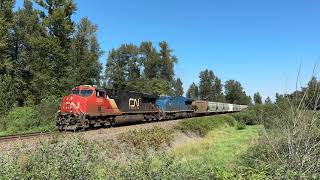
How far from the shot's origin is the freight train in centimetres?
2807

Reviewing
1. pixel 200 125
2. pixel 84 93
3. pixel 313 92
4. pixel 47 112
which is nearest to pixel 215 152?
pixel 84 93

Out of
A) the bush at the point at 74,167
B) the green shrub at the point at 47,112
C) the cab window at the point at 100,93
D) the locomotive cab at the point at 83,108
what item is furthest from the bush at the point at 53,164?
the green shrub at the point at 47,112

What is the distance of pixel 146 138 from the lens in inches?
998

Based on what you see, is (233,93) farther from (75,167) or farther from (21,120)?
(75,167)

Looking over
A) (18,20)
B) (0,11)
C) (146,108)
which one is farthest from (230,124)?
(18,20)

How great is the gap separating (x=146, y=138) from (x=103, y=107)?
667 centimetres

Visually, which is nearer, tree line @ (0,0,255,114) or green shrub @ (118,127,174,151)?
green shrub @ (118,127,174,151)

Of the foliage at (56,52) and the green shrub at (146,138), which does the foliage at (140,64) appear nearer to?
the foliage at (56,52)

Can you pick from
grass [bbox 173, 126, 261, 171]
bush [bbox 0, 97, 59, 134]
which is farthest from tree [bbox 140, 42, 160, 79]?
bush [bbox 0, 97, 59, 134]

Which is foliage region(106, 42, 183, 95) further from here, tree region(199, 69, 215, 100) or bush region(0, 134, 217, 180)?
bush region(0, 134, 217, 180)

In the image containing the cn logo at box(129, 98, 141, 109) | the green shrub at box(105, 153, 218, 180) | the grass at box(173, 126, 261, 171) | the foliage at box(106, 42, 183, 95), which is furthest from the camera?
the foliage at box(106, 42, 183, 95)

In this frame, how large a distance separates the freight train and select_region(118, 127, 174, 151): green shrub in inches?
159

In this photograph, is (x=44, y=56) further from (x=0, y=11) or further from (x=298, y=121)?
(x=298, y=121)

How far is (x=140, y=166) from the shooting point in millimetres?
8383
